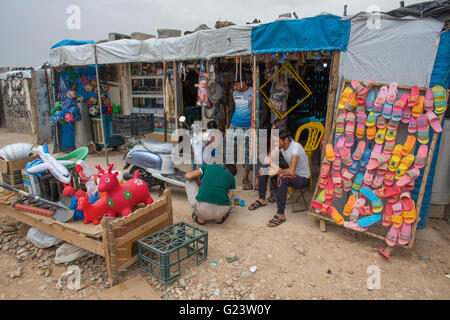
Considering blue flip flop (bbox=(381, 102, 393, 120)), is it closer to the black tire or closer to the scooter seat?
the scooter seat

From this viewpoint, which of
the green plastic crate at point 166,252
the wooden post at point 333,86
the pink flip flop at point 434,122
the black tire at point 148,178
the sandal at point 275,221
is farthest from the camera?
the black tire at point 148,178

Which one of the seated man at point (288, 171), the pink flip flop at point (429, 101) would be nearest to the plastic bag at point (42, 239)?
the seated man at point (288, 171)

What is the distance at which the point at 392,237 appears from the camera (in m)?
3.44

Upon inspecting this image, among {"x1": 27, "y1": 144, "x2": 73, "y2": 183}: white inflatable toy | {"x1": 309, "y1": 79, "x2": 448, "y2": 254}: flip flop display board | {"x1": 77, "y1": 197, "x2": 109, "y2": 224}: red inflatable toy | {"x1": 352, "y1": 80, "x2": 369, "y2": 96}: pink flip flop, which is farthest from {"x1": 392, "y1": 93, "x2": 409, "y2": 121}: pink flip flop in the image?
{"x1": 27, "y1": 144, "x2": 73, "y2": 183}: white inflatable toy

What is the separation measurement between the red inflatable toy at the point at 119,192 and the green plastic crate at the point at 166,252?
24.4 inches

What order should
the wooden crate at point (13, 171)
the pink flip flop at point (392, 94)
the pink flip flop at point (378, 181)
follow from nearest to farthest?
the pink flip flop at point (392, 94) → the pink flip flop at point (378, 181) → the wooden crate at point (13, 171)

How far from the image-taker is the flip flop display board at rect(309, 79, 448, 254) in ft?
11.0

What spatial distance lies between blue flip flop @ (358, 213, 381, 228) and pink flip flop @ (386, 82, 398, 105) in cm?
139

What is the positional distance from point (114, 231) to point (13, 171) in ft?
8.54

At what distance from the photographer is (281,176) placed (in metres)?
4.27

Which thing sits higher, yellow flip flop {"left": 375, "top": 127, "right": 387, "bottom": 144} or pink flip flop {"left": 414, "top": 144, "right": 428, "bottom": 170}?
yellow flip flop {"left": 375, "top": 127, "right": 387, "bottom": 144}

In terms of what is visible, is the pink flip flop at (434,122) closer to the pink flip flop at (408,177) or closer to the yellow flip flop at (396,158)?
the yellow flip flop at (396,158)

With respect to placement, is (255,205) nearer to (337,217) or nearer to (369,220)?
(337,217)

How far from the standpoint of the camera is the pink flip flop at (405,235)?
11.1 ft
